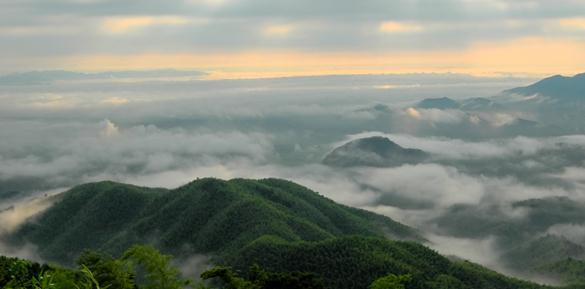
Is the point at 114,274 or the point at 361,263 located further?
the point at 361,263

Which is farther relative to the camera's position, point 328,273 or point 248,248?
point 248,248

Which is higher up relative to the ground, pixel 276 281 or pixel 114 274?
pixel 114 274

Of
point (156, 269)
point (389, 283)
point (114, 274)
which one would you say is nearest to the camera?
point (156, 269)

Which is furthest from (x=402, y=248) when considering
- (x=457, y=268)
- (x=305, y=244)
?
(x=305, y=244)

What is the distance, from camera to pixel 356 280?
157 m

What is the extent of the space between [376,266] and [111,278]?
4984 inches

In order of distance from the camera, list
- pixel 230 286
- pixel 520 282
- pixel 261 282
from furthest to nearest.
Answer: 1. pixel 520 282
2. pixel 261 282
3. pixel 230 286

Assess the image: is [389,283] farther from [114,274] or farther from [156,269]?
[114,274]

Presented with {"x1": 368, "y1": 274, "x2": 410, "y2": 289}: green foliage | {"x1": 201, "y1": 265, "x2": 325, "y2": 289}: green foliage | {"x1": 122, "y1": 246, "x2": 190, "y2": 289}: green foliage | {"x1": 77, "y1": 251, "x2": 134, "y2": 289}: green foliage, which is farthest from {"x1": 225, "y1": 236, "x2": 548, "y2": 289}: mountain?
{"x1": 122, "y1": 246, "x2": 190, "y2": 289}: green foliage

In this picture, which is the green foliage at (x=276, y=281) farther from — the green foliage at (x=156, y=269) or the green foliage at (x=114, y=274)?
the green foliage at (x=114, y=274)

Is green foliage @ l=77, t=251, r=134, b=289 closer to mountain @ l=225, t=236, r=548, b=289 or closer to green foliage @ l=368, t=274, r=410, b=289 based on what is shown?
green foliage @ l=368, t=274, r=410, b=289

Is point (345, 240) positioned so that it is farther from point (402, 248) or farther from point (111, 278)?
point (111, 278)

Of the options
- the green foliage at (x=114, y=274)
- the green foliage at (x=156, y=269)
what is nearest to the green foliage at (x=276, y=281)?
the green foliage at (x=156, y=269)

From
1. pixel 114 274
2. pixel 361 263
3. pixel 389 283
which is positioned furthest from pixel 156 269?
pixel 361 263
